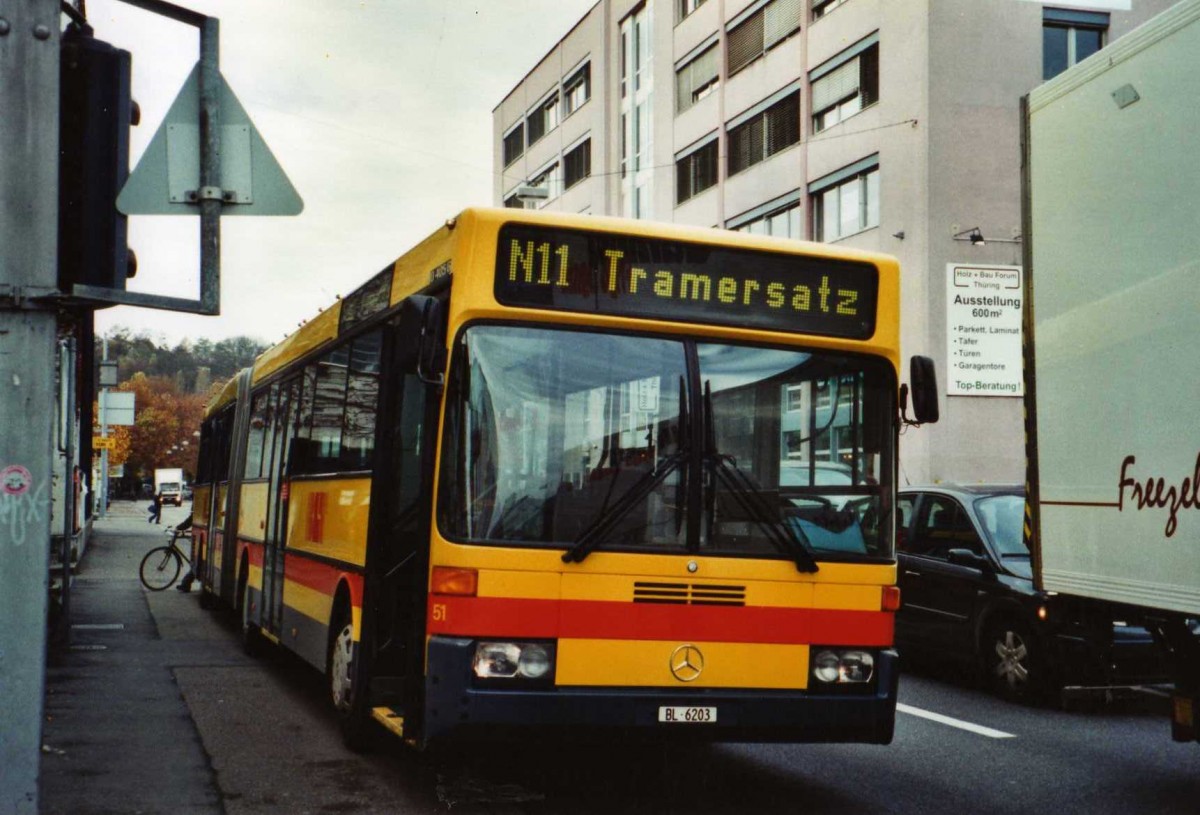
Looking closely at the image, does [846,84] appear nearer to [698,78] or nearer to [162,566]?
[698,78]

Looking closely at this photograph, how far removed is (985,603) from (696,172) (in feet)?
104

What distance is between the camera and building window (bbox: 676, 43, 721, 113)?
40.9 m

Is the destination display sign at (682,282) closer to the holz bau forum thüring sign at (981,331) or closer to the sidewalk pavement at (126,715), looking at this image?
the sidewalk pavement at (126,715)

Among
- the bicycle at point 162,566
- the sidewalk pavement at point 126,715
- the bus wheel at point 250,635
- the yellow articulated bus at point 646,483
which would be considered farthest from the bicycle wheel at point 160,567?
the yellow articulated bus at point 646,483

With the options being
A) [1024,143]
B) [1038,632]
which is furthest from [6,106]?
[1038,632]

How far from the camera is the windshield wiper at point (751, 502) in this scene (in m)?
6.85

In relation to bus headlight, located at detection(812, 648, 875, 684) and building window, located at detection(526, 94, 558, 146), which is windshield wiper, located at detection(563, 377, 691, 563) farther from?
building window, located at detection(526, 94, 558, 146)

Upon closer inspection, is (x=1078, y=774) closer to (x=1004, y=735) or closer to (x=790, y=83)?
(x=1004, y=735)

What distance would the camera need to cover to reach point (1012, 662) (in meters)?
11.1

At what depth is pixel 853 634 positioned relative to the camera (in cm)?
707

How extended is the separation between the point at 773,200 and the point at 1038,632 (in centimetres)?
2675

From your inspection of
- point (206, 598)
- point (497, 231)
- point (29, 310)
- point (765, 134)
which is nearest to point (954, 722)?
point (497, 231)

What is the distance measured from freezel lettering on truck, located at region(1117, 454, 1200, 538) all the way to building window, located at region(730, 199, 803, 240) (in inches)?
1104

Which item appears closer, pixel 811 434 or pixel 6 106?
pixel 6 106
